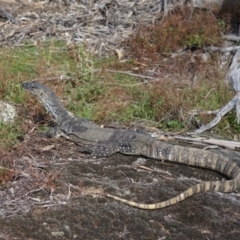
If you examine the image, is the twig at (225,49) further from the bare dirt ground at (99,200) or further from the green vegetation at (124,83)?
the bare dirt ground at (99,200)

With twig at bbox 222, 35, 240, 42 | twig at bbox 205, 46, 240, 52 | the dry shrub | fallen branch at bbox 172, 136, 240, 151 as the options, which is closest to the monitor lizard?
fallen branch at bbox 172, 136, 240, 151

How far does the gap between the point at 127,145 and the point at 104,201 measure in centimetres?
144

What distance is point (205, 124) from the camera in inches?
371

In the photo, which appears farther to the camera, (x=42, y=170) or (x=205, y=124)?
(x=205, y=124)

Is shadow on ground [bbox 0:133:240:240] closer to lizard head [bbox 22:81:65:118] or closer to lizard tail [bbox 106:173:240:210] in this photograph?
lizard tail [bbox 106:173:240:210]

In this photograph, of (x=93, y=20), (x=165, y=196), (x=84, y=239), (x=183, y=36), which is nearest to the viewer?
(x=84, y=239)

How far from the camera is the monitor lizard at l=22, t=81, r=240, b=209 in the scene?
7.41m

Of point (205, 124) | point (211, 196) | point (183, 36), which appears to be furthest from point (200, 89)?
point (211, 196)

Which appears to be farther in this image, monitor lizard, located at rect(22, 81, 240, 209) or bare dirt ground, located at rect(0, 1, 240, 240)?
monitor lizard, located at rect(22, 81, 240, 209)

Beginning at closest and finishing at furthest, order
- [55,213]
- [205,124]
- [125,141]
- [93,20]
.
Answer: [55,213] → [125,141] → [205,124] → [93,20]

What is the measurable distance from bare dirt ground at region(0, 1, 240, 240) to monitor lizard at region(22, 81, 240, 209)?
0.34 feet

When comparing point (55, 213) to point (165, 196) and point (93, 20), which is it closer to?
point (165, 196)

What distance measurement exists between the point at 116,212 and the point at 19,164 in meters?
1.47

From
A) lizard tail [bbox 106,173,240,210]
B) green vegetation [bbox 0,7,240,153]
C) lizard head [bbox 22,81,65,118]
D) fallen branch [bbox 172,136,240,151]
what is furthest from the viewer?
green vegetation [bbox 0,7,240,153]
